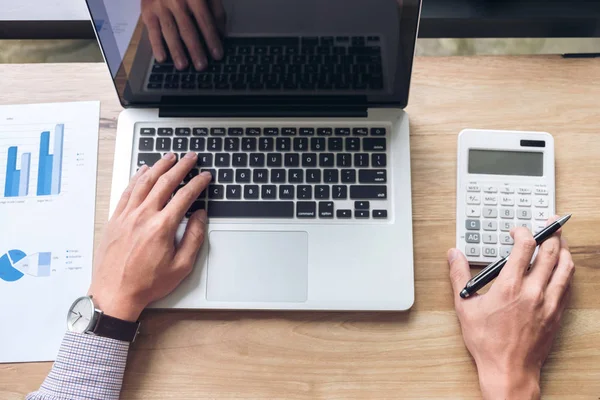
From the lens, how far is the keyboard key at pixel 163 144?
73 centimetres

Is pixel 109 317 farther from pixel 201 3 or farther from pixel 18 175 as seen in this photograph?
pixel 201 3

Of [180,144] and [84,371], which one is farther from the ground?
[180,144]

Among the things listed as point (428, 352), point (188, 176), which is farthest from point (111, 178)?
point (428, 352)

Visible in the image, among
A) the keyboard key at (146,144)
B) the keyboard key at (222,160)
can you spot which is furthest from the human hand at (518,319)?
the keyboard key at (146,144)

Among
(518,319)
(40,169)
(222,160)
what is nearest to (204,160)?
(222,160)

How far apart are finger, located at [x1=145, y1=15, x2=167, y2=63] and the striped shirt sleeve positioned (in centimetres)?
36

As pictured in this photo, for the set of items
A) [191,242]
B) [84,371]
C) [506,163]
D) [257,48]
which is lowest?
[84,371]

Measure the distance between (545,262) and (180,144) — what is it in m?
0.49

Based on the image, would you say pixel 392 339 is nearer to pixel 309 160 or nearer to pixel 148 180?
pixel 309 160

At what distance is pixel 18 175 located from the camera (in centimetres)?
75

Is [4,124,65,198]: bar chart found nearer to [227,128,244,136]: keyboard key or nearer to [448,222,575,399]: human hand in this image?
[227,128,244,136]: keyboard key

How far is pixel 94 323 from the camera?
2.15ft

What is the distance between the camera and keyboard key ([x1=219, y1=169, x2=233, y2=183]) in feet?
2.35

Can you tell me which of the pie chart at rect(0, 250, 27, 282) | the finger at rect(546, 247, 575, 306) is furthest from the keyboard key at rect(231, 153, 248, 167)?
the finger at rect(546, 247, 575, 306)
